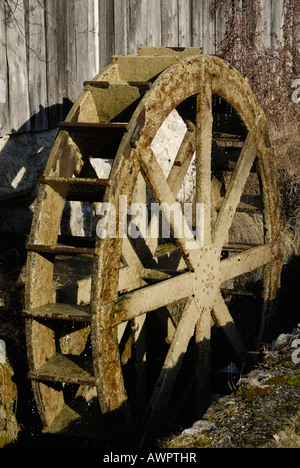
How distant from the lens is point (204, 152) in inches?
182

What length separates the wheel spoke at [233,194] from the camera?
16.3ft

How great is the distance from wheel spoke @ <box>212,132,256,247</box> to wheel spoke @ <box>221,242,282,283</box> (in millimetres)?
191

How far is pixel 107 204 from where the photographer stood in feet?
11.9

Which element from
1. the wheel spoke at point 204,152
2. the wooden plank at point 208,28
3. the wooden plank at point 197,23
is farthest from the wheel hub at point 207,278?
the wooden plank at point 208,28

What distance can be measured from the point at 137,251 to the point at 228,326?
103 centimetres

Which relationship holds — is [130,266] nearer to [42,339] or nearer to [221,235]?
[221,235]

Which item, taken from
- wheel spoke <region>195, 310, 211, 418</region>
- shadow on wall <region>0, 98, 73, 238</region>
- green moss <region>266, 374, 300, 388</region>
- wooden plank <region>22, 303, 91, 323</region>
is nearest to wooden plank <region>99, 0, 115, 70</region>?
shadow on wall <region>0, 98, 73, 238</region>

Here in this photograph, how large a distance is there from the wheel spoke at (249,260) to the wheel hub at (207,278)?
112mm

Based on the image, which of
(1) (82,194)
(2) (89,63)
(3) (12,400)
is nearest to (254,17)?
(2) (89,63)

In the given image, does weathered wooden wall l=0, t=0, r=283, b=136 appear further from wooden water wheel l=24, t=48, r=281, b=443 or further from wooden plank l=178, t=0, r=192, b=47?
wooden water wheel l=24, t=48, r=281, b=443

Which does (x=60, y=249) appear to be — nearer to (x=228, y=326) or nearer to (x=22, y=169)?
(x=22, y=169)

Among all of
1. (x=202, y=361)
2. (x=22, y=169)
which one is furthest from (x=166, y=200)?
(x=22, y=169)

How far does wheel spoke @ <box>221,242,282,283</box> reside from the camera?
5.04m
